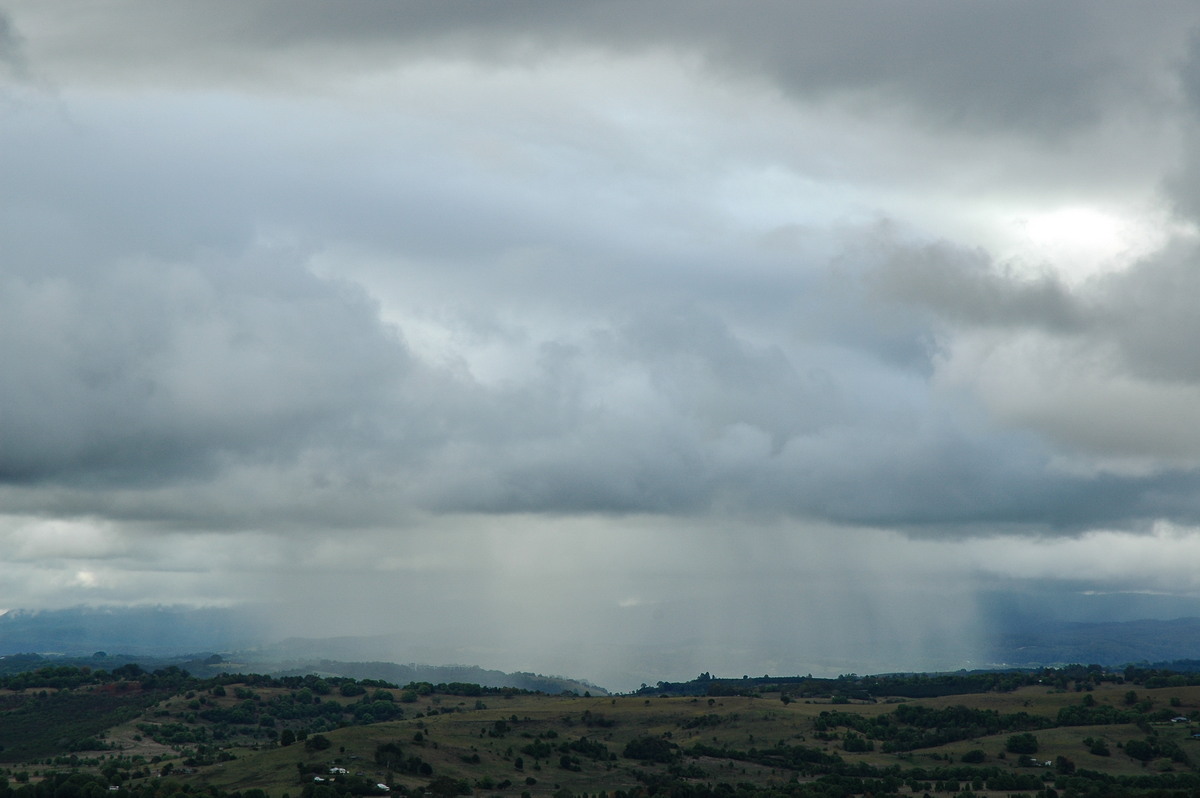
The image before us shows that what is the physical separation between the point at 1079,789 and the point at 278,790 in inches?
4827

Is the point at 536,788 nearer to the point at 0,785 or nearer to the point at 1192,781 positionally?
the point at 0,785

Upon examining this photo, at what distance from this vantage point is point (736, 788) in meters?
198

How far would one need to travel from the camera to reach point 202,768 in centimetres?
19588

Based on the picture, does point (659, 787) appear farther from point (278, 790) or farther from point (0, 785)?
point (0, 785)

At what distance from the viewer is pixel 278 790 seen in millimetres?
173000

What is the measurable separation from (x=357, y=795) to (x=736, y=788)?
62079 mm

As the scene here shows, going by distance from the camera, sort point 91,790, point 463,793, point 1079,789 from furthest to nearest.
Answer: point 1079,789, point 463,793, point 91,790

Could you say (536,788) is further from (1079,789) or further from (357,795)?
(1079,789)

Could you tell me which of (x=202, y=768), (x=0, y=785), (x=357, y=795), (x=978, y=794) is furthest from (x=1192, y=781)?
(x=0, y=785)

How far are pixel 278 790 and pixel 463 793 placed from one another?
2678cm

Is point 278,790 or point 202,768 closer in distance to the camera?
point 278,790

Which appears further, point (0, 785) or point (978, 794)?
point (978, 794)

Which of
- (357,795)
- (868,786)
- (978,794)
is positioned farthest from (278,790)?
(978,794)

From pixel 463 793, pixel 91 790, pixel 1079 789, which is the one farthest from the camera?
pixel 1079 789
